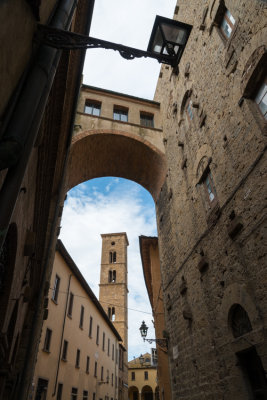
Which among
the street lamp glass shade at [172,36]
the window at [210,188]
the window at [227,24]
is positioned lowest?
the street lamp glass shade at [172,36]

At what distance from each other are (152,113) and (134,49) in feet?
37.3

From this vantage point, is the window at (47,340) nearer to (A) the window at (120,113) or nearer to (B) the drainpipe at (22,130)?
(A) the window at (120,113)

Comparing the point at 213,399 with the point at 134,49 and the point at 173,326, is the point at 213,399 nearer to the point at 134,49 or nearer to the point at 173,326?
the point at 173,326

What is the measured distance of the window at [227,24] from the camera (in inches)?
253

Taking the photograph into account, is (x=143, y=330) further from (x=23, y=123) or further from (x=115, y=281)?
(x=115, y=281)

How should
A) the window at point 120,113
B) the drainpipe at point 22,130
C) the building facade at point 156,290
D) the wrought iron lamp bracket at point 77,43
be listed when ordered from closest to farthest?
the drainpipe at point 22,130 → the wrought iron lamp bracket at point 77,43 → the building facade at point 156,290 → the window at point 120,113

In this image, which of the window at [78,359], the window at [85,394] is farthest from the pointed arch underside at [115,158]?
the window at [85,394]

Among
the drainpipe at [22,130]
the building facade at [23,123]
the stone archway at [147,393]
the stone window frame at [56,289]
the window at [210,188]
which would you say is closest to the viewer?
the drainpipe at [22,130]

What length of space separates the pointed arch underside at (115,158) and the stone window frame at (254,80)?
20.0 feet

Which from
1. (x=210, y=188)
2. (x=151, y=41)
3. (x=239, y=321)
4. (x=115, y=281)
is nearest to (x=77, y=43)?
(x=151, y=41)

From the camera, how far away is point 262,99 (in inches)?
196

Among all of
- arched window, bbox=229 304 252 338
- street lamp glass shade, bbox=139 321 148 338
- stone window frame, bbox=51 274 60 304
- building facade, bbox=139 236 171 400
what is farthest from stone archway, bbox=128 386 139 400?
arched window, bbox=229 304 252 338

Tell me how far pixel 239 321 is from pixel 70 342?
38.3 ft

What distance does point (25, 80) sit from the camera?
7.18 feet
